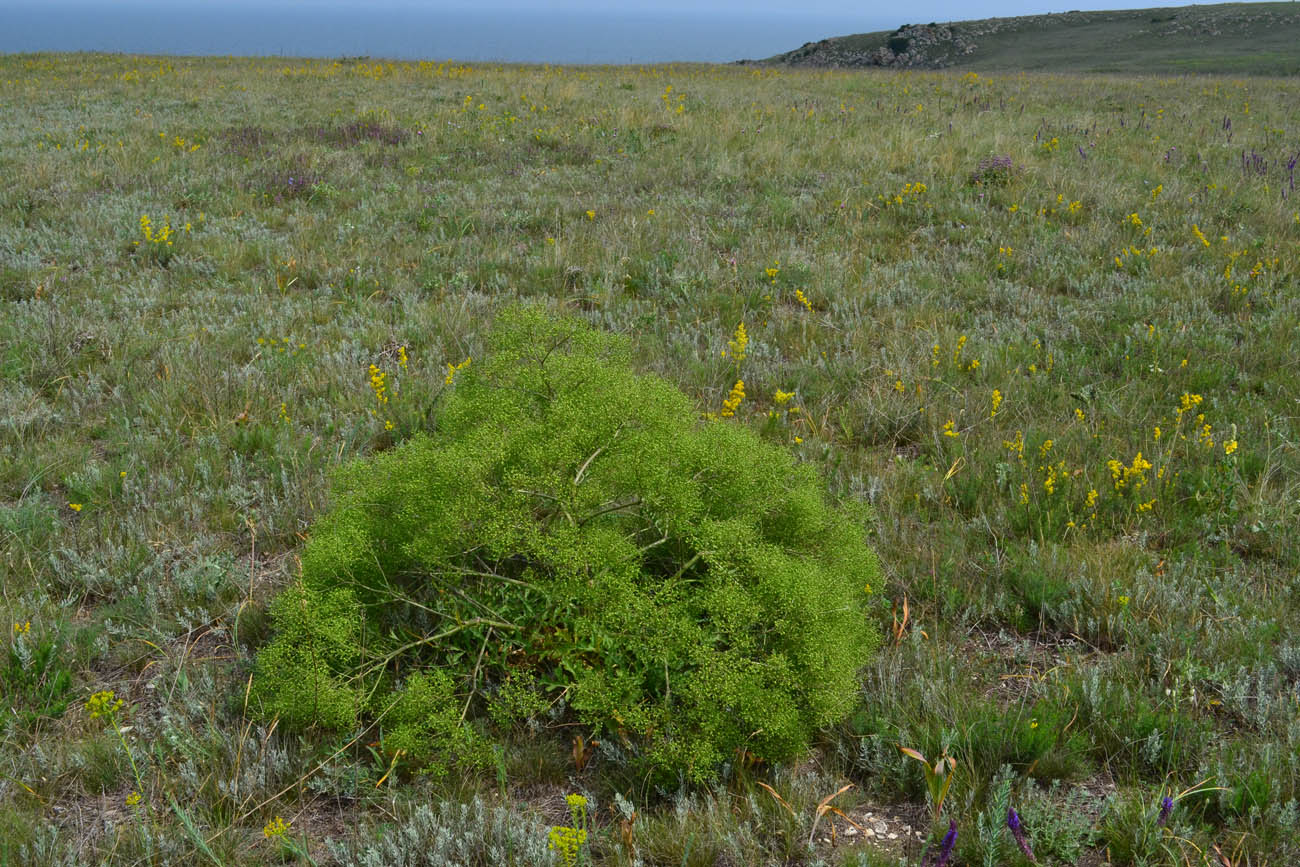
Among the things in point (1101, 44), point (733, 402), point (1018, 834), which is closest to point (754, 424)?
point (733, 402)

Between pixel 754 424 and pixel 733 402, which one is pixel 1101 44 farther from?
Result: pixel 733 402

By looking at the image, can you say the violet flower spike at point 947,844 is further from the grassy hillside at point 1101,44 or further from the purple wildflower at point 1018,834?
the grassy hillside at point 1101,44

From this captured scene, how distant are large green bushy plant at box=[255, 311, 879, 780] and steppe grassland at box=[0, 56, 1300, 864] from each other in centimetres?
23

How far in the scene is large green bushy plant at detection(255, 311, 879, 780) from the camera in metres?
2.44

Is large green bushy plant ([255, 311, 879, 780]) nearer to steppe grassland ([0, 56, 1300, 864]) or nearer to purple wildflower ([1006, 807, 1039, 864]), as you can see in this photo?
steppe grassland ([0, 56, 1300, 864])

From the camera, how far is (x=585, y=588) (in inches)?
95.7

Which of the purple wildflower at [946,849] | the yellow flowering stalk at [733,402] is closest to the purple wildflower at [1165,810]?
the purple wildflower at [946,849]

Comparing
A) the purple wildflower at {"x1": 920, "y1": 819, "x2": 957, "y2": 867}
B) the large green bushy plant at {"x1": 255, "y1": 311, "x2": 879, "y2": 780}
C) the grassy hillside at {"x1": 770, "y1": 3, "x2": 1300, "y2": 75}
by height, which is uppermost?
the grassy hillside at {"x1": 770, "y1": 3, "x2": 1300, "y2": 75}

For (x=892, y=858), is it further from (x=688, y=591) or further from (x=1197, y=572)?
(x=1197, y=572)

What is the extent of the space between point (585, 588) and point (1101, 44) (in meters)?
64.1

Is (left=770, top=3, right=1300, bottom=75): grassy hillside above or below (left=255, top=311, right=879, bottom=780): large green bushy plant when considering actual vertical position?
above

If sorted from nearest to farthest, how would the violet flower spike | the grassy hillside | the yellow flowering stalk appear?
the violet flower spike → the yellow flowering stalk → the grassy hillside

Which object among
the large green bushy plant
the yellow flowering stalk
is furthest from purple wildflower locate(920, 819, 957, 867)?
the yellow flowering stalk

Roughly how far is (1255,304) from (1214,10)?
70.0 meters
